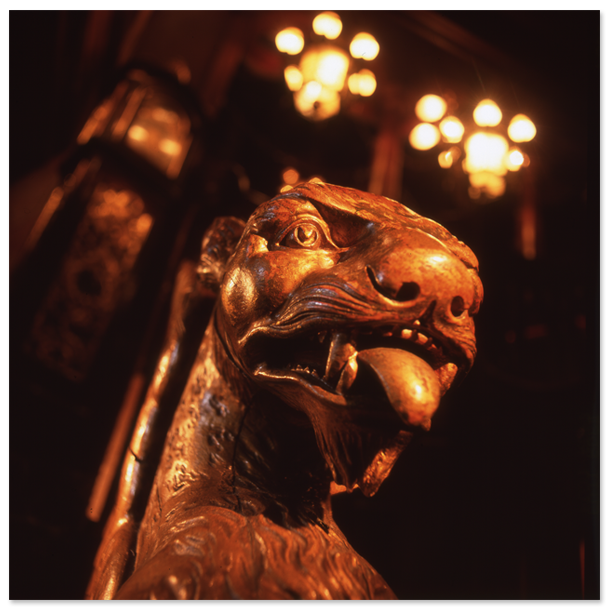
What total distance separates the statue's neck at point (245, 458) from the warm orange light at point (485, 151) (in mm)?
2767

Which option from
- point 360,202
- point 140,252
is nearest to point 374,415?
point 360,202

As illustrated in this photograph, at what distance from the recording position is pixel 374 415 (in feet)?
1.54

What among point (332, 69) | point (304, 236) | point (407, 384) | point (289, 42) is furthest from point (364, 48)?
point (407, 384)

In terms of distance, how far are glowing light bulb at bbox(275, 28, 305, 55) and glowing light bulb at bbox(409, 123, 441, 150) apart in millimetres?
989

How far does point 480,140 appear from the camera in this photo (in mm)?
2943

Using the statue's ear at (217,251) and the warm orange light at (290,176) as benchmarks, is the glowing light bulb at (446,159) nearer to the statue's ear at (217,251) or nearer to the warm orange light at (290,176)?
the warm orange light at (290,176)

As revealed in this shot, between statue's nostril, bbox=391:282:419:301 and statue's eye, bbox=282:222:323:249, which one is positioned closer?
statue's nostril, bbox=391:282:419:301

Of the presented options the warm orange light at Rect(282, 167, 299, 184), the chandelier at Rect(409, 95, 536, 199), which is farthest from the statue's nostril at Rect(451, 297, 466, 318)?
the chandelier at Rect(409, 95, 536, 199)

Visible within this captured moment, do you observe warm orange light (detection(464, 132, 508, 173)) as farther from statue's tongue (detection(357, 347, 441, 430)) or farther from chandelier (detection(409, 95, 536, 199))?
statue's tongue (detection(357, 347, 441, 430))

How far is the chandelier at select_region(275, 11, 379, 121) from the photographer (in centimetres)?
290

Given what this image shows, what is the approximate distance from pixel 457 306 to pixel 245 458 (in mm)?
374

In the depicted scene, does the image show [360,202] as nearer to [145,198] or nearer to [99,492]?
[99,492]

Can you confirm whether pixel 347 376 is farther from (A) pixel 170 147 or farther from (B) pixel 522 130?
(B) pixel 522 130

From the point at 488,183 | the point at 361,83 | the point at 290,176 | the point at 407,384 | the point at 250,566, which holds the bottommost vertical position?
the point at 250,566
